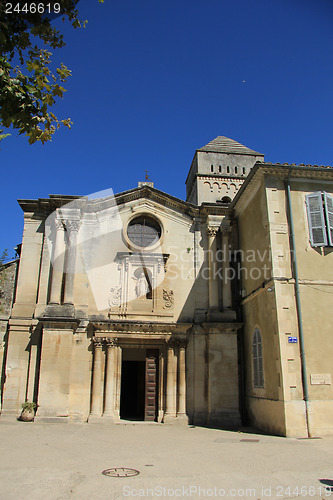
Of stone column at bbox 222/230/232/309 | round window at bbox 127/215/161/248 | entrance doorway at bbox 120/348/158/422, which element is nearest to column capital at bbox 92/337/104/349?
entrance doorway at bbox 120/348/158/422

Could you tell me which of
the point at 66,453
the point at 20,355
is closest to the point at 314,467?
the point at 66,453

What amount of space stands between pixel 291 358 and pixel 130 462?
20.7 ft

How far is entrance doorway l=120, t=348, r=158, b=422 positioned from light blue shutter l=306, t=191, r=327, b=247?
751cm

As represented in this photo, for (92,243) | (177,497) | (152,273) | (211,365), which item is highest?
(92,243)

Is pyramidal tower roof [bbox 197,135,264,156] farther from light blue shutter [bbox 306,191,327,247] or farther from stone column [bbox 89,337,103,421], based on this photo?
stone column [bbox 89,337,103,421]

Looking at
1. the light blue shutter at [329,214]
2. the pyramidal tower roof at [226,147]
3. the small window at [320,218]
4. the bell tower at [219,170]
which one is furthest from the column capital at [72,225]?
the pyramidal tower roof at [226,147]

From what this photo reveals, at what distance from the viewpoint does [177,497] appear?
6066 millimetres

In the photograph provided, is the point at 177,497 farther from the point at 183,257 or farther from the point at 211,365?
the point at 183,257

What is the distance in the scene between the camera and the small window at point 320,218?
46.0ft

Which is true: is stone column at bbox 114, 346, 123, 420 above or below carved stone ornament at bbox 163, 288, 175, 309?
below

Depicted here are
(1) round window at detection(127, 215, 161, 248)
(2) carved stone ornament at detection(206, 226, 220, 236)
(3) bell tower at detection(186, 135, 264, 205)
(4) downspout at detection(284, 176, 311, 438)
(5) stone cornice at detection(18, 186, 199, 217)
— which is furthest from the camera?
(3) bell tower at detection(186, 135, 264, 205)

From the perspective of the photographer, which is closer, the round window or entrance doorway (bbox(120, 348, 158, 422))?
entrance doorway (bbox(120, 348, 158, 422))

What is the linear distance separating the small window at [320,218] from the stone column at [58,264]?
9.54m

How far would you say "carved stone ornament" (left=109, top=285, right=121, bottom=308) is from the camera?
16.9 metres
